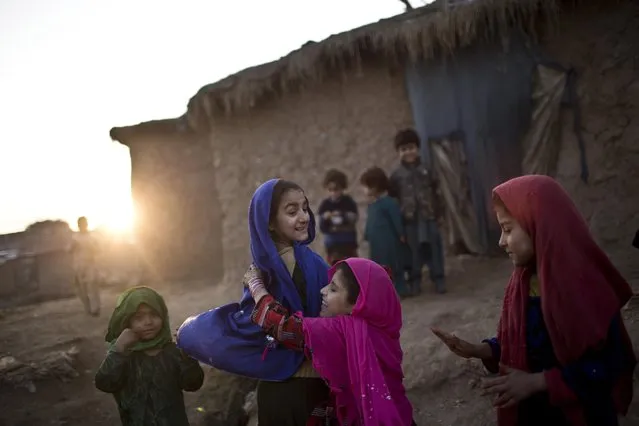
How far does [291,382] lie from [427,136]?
491 cm

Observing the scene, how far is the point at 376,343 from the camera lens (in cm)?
168

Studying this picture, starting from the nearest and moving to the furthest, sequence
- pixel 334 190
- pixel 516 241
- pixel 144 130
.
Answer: pixel 516 241 < pixel 334 190 < pixel 144 130

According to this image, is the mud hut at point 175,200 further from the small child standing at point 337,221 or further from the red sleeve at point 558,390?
the red sleeve at point 558,390

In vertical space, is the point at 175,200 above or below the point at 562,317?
above

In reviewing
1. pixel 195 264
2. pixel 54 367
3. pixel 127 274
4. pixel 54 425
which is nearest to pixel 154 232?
pixel 195 264

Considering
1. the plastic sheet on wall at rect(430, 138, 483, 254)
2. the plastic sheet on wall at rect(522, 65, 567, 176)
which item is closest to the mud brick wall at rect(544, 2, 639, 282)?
the plastic sheet on wall at rect(522, 65, 567, 176)

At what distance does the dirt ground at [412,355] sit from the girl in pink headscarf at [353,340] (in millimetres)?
1291

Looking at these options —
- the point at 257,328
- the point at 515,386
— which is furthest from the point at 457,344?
the point at 257,328

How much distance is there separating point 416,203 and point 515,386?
342 centimetres

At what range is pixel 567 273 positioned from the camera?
1352 mm

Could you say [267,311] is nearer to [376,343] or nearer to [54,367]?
[376,343]

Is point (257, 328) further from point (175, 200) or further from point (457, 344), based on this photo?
point (175, 200)

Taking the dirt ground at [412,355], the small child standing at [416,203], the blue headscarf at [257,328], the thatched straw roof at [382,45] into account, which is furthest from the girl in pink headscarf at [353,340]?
the thatched straw roof at [382,45]

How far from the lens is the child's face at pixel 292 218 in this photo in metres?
1.86
